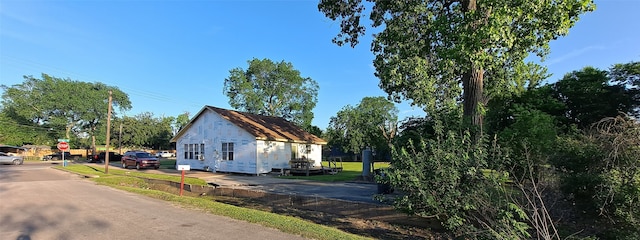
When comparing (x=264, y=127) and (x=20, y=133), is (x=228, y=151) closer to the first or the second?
(x=264, y=127)

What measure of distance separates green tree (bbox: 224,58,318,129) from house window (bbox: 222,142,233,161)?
2547 cm

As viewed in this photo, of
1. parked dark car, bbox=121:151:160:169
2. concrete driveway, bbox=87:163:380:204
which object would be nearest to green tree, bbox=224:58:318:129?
parked dark car, bbox=121:151:160:169

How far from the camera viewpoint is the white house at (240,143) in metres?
27.3

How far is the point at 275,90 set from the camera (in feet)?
183

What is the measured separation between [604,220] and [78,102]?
71.8 m

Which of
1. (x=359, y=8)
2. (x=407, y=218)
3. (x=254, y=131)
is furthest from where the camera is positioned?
(x=254, y=131)

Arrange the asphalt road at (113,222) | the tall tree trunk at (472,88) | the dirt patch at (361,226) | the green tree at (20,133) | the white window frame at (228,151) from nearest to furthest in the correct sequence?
the asphalt road at (113,222) < the dirt patch at (361,226) < the tall tree trunk at (472,88) < the white window frame at (228,151) < the green tree at (20,133)

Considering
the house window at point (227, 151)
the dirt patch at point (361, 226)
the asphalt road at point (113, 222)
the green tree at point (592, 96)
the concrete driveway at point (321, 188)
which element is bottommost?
the dirt patch at point (361, 226)

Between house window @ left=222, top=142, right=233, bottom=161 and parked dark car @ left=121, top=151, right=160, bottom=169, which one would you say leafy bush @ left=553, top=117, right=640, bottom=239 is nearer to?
house window @ left=222, top=142, right=233, bottom=161

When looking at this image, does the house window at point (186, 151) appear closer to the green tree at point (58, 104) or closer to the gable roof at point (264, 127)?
the gable roof at point (264, 127)

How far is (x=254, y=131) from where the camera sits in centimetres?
2750

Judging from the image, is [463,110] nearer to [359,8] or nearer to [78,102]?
[359,8]

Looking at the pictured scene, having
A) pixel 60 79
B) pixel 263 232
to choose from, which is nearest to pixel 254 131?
pixel 263 232

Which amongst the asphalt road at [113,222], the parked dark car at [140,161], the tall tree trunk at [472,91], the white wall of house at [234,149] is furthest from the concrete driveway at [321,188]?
the parked dark car at [140,161]
